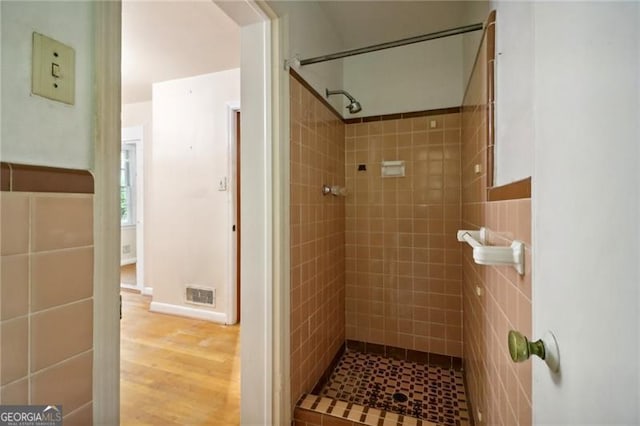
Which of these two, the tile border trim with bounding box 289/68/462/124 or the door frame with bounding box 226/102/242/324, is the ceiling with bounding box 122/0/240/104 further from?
the tile border trim with bounding box 289/68/462/124

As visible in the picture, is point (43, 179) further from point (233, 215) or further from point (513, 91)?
point (233, 215)

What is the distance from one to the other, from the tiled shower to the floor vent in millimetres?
1376

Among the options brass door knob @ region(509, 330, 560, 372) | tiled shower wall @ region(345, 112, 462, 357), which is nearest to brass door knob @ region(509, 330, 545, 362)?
brass door knob @ region(509, 330, 560, 372)

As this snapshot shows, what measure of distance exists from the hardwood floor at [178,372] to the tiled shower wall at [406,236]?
40.9 inches

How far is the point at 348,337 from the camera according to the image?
2.40m

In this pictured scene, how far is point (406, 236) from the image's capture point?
88.7 inches

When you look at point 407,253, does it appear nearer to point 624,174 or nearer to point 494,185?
point 494,185

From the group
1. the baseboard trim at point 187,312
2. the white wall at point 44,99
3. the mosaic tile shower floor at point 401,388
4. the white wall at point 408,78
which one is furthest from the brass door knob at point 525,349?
the baseboard trim at point 187,312

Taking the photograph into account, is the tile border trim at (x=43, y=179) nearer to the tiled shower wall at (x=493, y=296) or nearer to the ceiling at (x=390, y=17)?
the tiled shower wall at (x=493, y=296)

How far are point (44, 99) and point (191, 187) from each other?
8.54ft

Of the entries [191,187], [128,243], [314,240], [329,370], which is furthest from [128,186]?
[329,370]

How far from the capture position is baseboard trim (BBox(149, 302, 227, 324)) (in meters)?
2.86

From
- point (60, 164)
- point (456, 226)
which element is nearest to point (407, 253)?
point (456, 226)

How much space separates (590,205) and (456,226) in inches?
75.2
